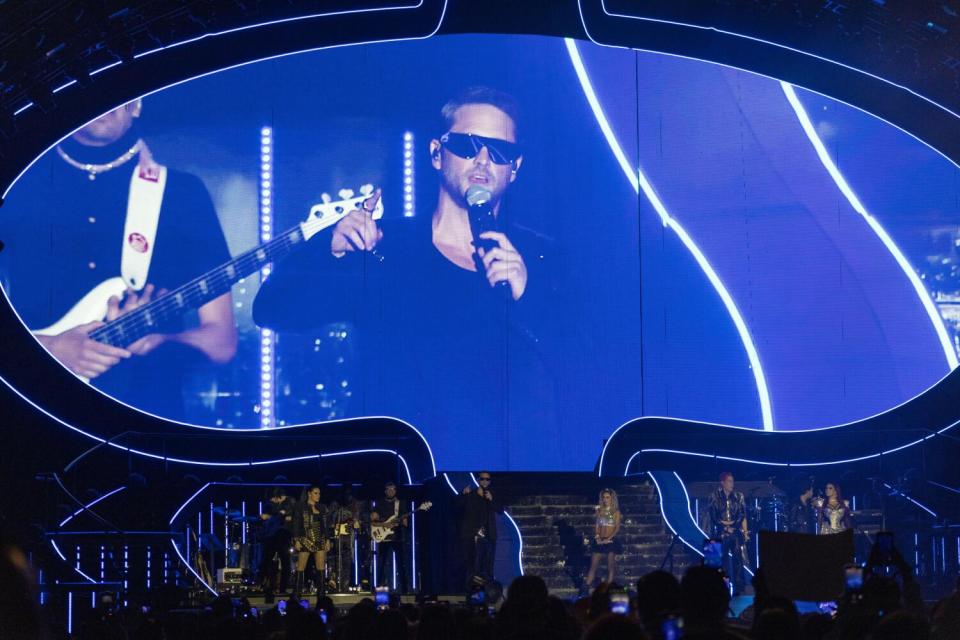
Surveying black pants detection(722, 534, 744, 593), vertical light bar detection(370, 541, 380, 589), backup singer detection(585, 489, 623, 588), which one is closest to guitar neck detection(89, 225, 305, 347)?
vertical light bar detection(370, 541, 380, 589)

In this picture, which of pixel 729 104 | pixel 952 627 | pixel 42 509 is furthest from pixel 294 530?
pixel 952 627

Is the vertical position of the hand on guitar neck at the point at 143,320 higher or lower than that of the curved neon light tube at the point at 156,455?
higher

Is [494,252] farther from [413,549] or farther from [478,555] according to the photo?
[478,555]

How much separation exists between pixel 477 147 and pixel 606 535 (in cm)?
602

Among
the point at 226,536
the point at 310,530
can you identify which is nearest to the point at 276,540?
the point at 310,530

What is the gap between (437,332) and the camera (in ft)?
58.2

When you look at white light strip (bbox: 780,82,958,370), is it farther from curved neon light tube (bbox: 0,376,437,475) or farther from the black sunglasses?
curved neon light tube (bbox: 0,376,437,475)

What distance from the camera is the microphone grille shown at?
18094 millimetres

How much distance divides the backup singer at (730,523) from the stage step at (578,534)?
0.80 meters

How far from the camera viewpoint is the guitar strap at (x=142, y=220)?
16828 mm

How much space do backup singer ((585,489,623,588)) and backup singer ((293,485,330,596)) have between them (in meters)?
3.56

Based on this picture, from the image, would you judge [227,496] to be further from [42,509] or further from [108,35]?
[108,35]

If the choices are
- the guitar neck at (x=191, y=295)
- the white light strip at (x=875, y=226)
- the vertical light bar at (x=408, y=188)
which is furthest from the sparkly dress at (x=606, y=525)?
the white light strip at (x=875, y=226)

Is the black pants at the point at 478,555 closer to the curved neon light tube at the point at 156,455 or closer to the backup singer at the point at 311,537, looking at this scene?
the curved neon light tube at the point at 156,455
